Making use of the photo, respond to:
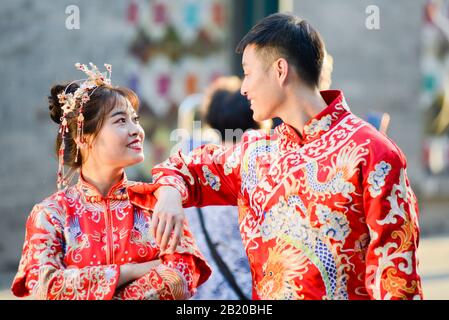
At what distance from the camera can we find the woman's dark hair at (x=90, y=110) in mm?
3652

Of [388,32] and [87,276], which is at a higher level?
[388,32]

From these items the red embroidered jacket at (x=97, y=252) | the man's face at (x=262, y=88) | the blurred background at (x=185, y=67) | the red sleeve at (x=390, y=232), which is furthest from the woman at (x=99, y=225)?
the blurred background at (x=185, y=67)

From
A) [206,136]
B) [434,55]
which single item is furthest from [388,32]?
[206,136]

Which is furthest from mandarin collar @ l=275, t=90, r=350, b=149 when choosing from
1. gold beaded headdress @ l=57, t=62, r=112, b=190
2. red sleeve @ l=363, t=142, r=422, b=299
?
gold beaded headdress @ l=57, t=62, r=112, b=190

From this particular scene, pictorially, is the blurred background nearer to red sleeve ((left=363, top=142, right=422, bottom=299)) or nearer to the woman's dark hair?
the woman's dark hair

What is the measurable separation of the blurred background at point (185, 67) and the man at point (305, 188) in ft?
12.5

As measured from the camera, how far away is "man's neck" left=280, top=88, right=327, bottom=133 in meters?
3.33

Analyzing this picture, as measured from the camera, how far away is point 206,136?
4.61m

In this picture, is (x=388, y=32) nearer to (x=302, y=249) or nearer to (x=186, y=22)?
(x=186, y=22)

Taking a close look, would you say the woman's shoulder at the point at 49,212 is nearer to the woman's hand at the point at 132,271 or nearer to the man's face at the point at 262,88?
the woman's hand at the point at 132,271

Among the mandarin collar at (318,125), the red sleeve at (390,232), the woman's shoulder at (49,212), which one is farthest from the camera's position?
the woman's shoulder at (49,212)

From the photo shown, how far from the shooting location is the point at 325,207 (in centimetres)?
317

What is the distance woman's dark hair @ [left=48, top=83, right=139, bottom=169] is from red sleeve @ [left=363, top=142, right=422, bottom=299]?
106 centimetres
